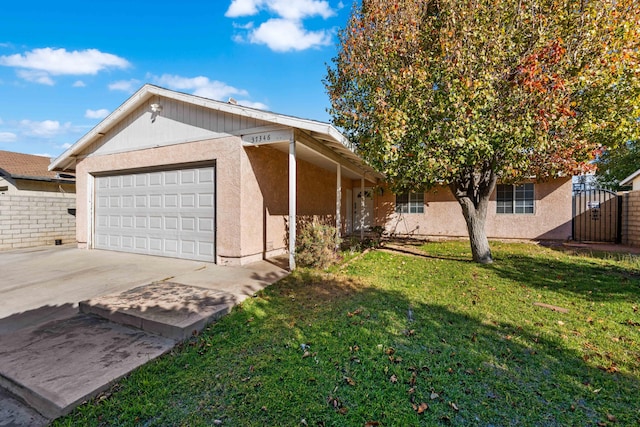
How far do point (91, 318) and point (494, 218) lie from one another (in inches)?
561

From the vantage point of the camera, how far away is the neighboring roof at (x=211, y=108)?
621cm

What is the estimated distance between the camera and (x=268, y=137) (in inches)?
264

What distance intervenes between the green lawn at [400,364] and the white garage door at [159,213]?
3.55 meters

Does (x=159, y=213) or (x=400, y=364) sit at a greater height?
(x=159, y=213)

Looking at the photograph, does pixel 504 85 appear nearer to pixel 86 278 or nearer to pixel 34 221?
pixel 86 278

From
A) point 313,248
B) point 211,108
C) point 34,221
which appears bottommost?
point 313,248

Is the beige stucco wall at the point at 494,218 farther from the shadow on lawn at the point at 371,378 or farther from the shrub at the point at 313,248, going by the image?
the shadow on lawn at the point at 371,378

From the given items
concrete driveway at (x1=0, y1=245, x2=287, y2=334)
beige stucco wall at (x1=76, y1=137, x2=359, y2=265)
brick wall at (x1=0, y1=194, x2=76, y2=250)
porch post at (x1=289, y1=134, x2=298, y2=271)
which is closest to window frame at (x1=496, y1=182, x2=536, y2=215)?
beige stucco wall at (x1=76, y1=137, x2=359, y2=265)

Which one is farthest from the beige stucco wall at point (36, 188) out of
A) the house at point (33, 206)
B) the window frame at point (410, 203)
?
the window frame at point (410, 203)

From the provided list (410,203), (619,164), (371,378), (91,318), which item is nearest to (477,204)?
(410,203)

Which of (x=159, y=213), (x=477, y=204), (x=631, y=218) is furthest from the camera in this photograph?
(x=631, y=218)

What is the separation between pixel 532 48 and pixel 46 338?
31.7 ft

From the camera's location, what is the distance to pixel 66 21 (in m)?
8.98

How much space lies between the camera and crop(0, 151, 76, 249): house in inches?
410
